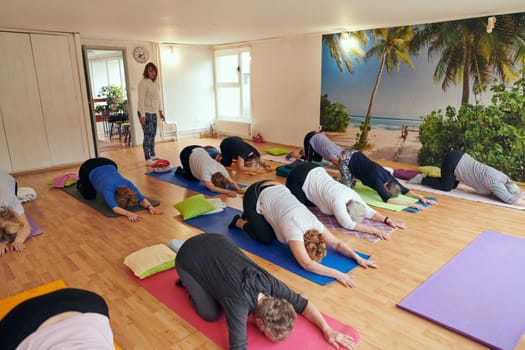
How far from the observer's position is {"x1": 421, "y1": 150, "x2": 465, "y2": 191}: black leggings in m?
4.24

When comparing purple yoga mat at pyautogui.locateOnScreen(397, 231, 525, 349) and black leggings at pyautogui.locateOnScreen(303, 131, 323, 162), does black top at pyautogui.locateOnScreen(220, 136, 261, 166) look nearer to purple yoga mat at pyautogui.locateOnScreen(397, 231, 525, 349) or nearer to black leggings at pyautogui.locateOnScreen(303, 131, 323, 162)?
black leggings at pyautogui.locateOnScreen(303, 131, 323, 162)

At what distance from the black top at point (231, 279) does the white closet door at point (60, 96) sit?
514 centimetres

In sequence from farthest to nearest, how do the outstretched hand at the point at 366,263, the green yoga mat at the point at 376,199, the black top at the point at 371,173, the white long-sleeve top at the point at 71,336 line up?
the green yoga mat at the point at 376,199, the black top at the point at 371,173, the outstretched hand at the point at 366,263, the white long-sleeve top at the point at 71,336

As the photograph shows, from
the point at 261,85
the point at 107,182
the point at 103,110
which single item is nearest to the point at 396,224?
the point at 107,182

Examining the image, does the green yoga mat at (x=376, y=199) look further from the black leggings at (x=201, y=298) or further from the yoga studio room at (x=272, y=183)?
the black leggings at (x=201, y=298)

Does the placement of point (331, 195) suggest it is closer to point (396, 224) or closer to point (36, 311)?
point (396, 224)

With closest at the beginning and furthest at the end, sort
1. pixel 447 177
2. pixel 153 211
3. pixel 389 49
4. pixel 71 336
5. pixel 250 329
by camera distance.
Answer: pixel 71 336 < pixel 250 329 < pixel 153 211 < pixel 447 177 < pixel 389 49

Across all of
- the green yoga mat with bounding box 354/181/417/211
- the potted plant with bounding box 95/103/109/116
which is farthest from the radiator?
the green yoga mat with bounding box 354/181/417/211

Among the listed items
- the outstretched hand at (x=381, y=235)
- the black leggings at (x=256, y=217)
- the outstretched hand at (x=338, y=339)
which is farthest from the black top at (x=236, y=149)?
the outstretched hand at (x=338, y=339)

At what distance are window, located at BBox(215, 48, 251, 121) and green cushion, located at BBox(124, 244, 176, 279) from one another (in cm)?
613

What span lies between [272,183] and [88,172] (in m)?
2.33

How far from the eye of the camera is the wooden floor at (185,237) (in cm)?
205

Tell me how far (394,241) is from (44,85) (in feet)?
19.2

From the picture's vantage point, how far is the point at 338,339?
1.92 metres
